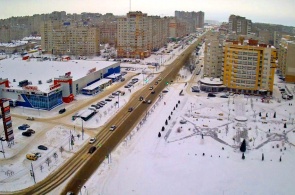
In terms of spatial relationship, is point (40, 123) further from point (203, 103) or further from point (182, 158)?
point (203, 103)

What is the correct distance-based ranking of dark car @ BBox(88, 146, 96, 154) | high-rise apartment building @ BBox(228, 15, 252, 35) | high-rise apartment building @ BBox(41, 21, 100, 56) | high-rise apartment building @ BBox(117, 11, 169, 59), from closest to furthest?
dark car @ BBox(88, 146, 96, 154) → high-rise apartment building @ BBox(117, 11, 169, 59) → high-rise apartment building @ BBox(41, 21, 100, 56) → high-rise apartment building @ BBox(228, 15, 252, 35)

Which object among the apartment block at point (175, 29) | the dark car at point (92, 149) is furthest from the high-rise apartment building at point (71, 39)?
the dark car at point (92, 149)

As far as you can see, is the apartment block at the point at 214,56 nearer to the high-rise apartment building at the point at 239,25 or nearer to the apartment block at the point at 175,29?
the high-rise apartment building at the point at 239,25

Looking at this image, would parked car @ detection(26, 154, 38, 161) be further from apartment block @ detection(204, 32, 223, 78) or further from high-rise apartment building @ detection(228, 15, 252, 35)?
high-rise apartment building @ detection(228, 15, 252, 35)

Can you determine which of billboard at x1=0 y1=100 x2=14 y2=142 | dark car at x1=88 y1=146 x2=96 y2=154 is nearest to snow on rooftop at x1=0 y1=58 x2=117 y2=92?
billboard at x1=0 y1=100 x2=14 y2=142

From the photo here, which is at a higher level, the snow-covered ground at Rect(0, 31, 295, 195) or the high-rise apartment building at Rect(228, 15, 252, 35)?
the high-rise apartment building at Rect(228, 15, 252, 35)

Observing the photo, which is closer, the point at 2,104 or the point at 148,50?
the point at 2,104

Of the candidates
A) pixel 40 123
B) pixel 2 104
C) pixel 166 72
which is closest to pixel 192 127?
pixel 40 123
